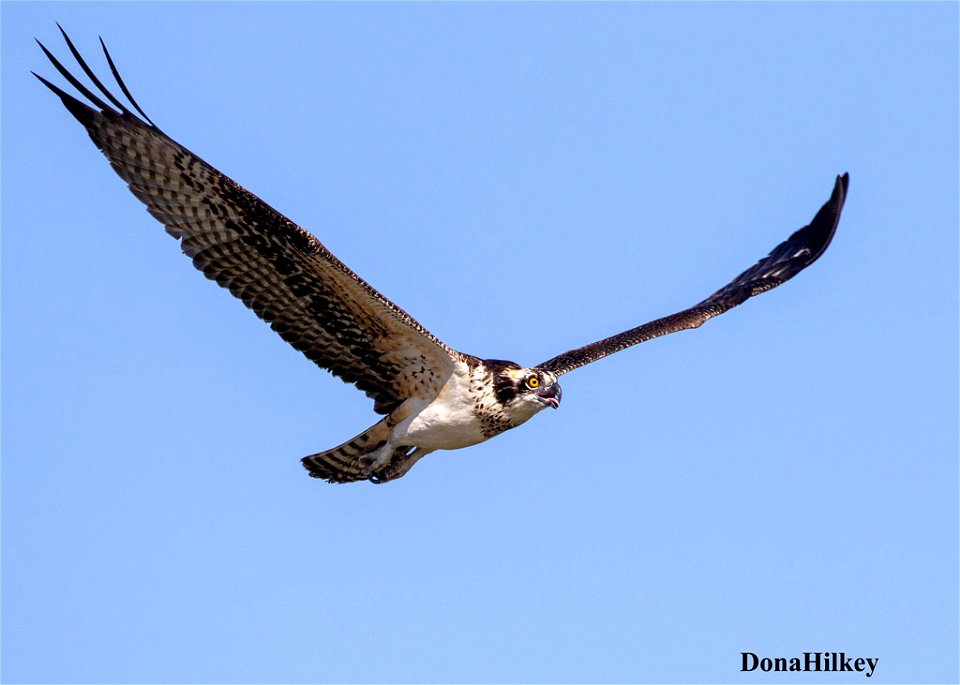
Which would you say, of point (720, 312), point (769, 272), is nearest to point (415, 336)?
point (720, 312)

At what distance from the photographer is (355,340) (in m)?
12.5

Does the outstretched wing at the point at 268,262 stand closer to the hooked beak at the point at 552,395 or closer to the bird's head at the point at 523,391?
the bird's head at the point at 523,391

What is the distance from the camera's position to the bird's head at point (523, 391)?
1203 cm

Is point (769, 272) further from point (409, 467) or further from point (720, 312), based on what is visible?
point (409, 467)

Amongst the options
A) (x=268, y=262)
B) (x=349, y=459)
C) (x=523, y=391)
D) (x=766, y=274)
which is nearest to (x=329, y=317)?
(x=268, y=262)

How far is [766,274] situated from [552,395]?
490 centimetres

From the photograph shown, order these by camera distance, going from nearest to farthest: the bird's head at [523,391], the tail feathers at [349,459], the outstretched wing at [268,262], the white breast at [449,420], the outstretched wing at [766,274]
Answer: the outstretched wing at [268,262] < the bird's head at [523,391] < the white breast at [449,420] < the tail feathers at [349,459] < the outstretched wing at [766,274]

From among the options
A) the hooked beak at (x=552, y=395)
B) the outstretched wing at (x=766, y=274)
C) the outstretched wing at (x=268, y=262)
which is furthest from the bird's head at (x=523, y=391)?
the outstretched wing at (x=766, y=274)

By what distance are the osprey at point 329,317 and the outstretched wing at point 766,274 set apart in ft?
2.52

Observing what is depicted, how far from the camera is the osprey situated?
1130 cm

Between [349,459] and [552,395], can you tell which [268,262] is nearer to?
[349,459]

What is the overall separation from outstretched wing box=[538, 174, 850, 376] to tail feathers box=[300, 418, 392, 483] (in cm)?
227

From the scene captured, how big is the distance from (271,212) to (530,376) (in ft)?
8.05

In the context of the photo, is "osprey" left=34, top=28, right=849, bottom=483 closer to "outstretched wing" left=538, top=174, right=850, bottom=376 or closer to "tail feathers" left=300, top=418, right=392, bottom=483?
"tail feathers" left=300, top=418, right=392, bottom=483
